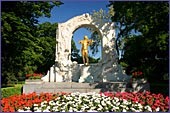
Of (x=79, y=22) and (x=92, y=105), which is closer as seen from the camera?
(x=92, y=105)

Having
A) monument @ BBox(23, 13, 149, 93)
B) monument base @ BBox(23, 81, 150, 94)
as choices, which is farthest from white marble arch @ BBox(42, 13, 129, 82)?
monument base @ BBox(23, 81, 150, 94)

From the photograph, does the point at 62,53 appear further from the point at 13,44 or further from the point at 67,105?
the point at 67,105

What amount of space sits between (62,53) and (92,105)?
7.91m

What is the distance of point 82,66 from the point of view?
14.4 meters

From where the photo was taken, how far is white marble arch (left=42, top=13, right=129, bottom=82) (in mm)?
14078

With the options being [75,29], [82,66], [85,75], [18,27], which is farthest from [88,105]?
[75,29]

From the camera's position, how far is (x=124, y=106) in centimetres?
699

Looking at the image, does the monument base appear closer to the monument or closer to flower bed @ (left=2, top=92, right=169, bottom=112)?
the monument

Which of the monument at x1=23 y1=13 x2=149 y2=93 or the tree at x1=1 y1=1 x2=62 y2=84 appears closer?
the tree at x1=1 y1=1 x2=62 y2=84

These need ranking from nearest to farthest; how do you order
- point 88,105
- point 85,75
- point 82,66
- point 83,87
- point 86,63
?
1. point 88,105
2. point 83,87
3. point 85,75
4. point 82,66
5. point 86,63

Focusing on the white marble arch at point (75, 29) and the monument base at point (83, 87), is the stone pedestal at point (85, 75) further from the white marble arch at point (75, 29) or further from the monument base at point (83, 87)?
the monument base at point (83, 87)

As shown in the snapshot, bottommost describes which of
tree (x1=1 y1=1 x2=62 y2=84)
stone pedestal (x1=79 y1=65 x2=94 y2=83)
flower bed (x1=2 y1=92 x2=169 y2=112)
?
flower bed (x1=2 y1=92 x2=169 y2=112)

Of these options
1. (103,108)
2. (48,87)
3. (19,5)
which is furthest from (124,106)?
(19,5)

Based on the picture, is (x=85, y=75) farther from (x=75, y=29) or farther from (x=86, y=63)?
(x=75, y=29)
